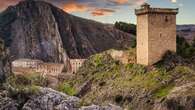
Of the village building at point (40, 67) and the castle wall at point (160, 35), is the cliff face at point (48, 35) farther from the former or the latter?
the castle wall at point (160, 35)

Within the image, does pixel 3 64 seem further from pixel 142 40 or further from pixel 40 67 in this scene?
pixel 40 67

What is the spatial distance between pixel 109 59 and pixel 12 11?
98826mm

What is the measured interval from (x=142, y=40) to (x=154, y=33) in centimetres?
163

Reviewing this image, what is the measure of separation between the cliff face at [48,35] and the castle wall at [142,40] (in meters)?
81.1

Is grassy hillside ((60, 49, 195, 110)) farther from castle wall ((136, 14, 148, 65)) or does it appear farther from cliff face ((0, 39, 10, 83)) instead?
cliff face ((0, 39, 10, 83))

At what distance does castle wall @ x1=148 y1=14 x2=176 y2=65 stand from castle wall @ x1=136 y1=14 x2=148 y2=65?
0.40 metres

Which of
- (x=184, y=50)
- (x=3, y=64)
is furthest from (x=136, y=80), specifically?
(x=3, y=64)

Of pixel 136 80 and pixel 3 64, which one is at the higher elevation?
pixel 3 64

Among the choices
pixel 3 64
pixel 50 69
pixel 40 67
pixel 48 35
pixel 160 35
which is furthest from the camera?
pixel 48 35

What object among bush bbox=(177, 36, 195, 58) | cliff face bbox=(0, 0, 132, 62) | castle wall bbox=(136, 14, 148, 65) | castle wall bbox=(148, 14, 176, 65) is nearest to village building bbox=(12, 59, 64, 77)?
cliff face bbox=(0, 0, 132, 62)

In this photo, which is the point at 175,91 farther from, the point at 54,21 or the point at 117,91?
the point at 54,21

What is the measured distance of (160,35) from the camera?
7350cm

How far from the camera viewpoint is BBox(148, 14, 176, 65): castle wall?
238 ft

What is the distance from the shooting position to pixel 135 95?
221 ft
